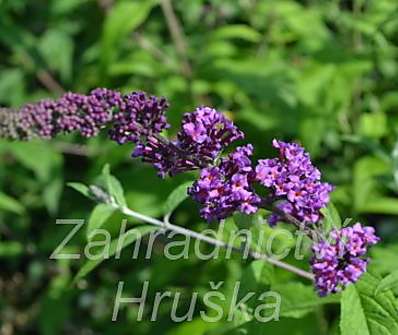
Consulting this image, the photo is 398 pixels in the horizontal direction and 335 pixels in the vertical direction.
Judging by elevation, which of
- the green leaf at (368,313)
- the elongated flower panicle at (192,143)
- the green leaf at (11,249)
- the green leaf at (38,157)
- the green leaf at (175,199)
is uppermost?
the green leaf at (38,157)

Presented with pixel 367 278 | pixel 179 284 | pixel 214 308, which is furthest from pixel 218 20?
pixel 367 278

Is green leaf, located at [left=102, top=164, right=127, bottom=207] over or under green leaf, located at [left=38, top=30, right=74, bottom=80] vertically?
under

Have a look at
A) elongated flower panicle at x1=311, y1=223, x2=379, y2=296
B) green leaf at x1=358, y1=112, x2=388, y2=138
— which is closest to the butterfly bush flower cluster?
elongated flower panicle at x1=311, y1=223, x2=379, y2=296

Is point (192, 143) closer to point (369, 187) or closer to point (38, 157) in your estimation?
point (369, 187)

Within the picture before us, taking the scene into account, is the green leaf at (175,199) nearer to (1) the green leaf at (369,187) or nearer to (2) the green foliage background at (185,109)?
(2) the green foliage background at (185,109)

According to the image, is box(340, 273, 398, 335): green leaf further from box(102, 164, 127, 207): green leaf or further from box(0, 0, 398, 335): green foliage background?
box(0, 0, 398, 335): green foliage background

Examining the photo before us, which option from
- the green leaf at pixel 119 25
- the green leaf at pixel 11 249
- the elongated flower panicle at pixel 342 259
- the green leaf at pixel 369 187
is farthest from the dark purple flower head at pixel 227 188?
the green leaf at pixel 11 249

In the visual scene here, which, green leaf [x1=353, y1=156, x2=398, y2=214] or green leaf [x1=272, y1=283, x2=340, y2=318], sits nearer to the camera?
green leaf [x1=272, y1=283, x2=340, y2=318]
